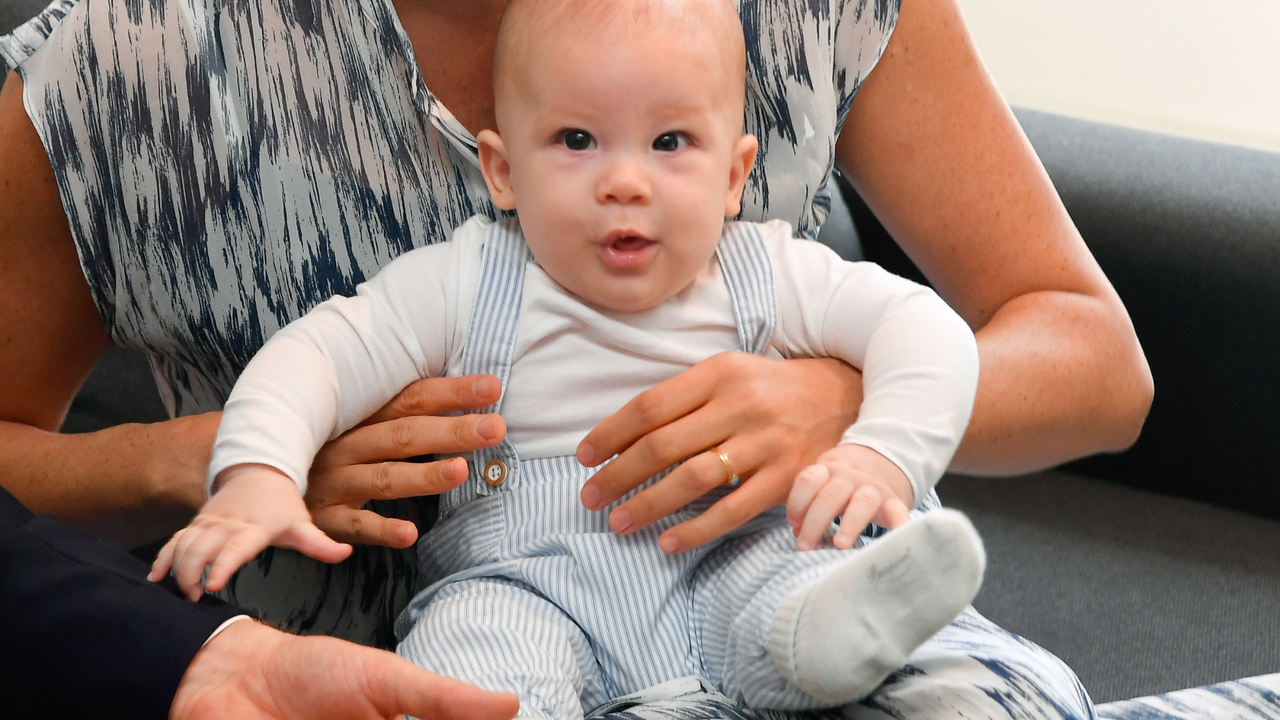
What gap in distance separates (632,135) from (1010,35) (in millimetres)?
1570

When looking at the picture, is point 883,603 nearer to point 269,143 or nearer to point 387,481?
point 387,481

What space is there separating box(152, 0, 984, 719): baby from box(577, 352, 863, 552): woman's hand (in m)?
0.02

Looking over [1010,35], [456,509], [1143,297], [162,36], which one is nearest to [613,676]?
[456,509]

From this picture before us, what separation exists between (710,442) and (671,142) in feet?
0.80

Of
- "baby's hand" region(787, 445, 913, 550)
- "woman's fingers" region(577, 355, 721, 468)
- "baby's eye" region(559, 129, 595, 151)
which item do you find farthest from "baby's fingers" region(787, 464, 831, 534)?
"baby's eye" region(559, 129, 595, 151)

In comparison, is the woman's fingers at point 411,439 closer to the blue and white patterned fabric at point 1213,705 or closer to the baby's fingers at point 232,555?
the baby's fingers at point 232,555

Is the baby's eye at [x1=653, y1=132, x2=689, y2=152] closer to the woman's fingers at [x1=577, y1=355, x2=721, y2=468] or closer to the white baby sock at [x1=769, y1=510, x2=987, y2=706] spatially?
the woman's fingers at [x1=577, y1=355, x2=721, y2=468]

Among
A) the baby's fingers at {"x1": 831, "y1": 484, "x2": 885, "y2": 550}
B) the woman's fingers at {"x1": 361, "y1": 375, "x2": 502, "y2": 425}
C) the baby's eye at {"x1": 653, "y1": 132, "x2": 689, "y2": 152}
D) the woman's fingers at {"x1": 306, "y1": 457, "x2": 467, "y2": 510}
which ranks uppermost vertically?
the baby's eye at {"x1": 653, "y1": 132, "x2": 689, "y2": 152}

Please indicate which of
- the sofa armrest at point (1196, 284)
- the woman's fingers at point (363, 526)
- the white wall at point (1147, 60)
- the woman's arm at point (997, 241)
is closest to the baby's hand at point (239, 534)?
the woman's fingers at point (363, 526)

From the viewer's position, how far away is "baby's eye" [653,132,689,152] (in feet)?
2.77

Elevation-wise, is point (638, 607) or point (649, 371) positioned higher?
point (649, 371)

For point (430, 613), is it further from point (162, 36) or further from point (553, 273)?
point (162, 36)

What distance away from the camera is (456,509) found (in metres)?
0.90

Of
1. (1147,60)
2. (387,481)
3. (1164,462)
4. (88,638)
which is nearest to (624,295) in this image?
(387,481)
